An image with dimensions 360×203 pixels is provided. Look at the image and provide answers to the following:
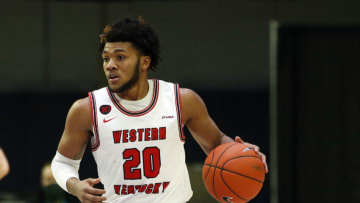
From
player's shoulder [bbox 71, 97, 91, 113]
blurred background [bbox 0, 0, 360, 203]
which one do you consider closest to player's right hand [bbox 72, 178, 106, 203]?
player's shoulder [bbox 71, 97, 91, 113]

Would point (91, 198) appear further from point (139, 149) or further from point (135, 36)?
point (135, 36)

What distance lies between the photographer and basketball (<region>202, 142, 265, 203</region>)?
12.6ft

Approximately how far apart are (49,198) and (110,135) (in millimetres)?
2832

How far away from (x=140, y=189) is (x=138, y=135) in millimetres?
339

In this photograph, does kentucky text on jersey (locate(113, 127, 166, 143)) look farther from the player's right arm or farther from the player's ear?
the player's ear

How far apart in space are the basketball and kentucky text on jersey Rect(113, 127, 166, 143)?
398 mm

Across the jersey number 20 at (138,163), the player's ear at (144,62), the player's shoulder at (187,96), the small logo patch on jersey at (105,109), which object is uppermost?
the player's ear at (144,62)

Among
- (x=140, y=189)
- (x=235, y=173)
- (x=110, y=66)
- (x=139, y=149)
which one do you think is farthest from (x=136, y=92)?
(x=235, y=173)

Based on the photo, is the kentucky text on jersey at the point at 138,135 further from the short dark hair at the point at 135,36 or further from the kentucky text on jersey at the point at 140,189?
the short dark hair at the point at 135,36

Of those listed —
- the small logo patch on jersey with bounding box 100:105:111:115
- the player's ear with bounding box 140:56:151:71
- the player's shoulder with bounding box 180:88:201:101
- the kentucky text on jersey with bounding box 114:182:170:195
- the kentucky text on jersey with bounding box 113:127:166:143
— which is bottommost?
the kentucky text on jersey with bounding box 114:182:170:195

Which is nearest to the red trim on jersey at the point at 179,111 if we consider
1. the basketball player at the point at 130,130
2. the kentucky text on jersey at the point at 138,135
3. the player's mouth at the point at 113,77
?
the basketball player at the point at 130,130

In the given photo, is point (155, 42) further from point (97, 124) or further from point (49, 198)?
point (49, 198)

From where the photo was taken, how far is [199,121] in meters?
4.09

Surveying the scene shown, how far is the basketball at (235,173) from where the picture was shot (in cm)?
383
